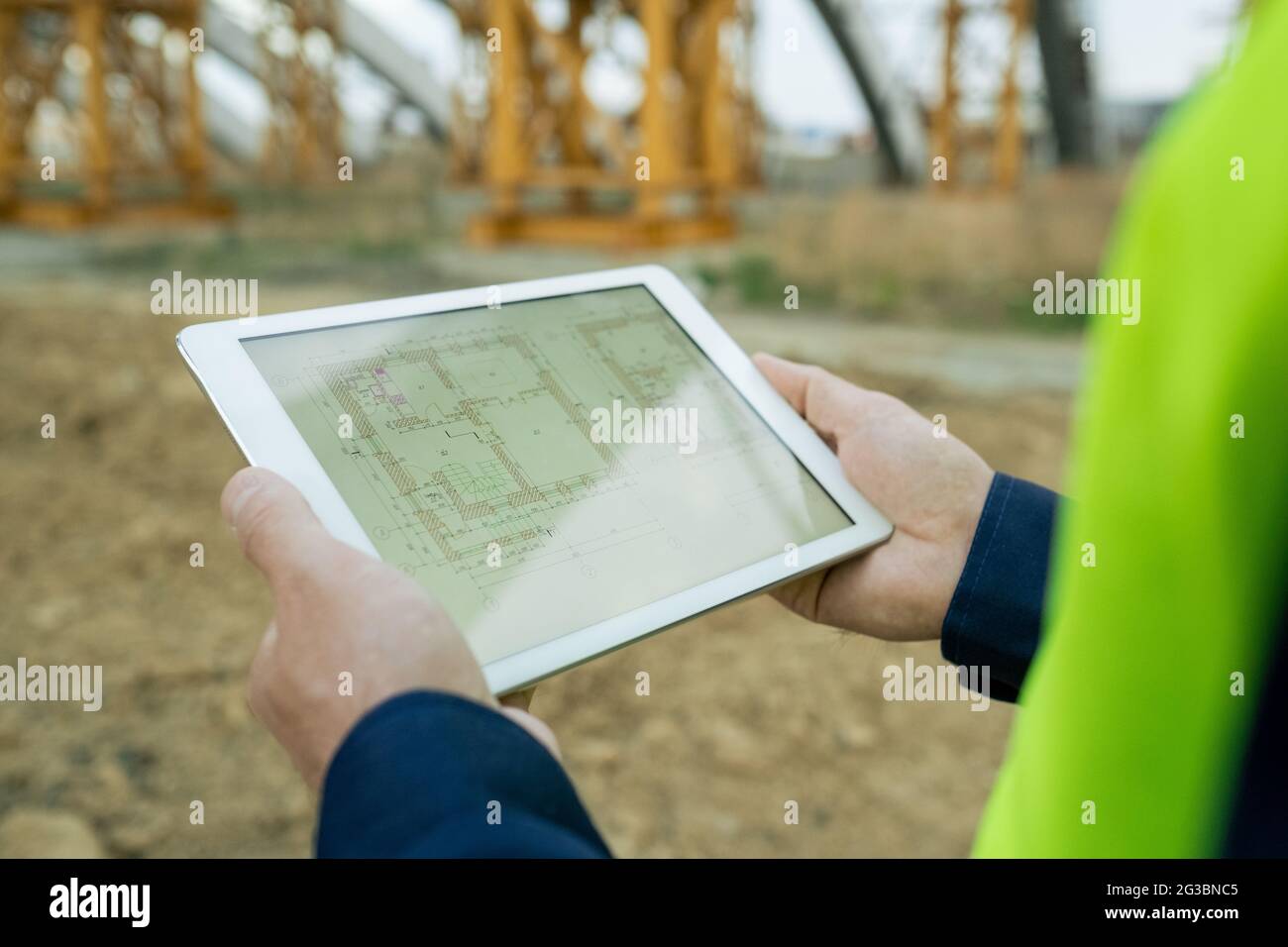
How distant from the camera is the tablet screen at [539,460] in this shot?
1305 millimetres

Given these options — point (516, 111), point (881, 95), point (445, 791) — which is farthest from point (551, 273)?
point (881, 95)

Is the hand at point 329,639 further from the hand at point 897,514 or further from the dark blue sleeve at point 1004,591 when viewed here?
the hand at point 897,514

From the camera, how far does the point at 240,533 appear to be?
120cm

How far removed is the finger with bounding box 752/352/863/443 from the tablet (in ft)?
0.14

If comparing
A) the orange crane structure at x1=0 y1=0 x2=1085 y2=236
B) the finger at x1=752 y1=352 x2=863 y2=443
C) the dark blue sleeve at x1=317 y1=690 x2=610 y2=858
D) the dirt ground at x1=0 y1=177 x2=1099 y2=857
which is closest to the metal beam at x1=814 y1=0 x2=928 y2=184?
the orange crane structure at x1=0 y1=0 x2=1085 y2=236

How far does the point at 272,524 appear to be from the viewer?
1165 millimetres

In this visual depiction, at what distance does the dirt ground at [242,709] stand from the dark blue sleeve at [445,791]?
1.10 metres

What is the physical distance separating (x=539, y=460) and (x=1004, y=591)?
24.6 inches

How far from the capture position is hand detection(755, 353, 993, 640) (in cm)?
168

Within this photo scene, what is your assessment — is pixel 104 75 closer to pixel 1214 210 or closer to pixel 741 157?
pixel 741 157

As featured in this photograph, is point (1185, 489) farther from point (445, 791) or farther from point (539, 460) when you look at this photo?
point (539, 460)
